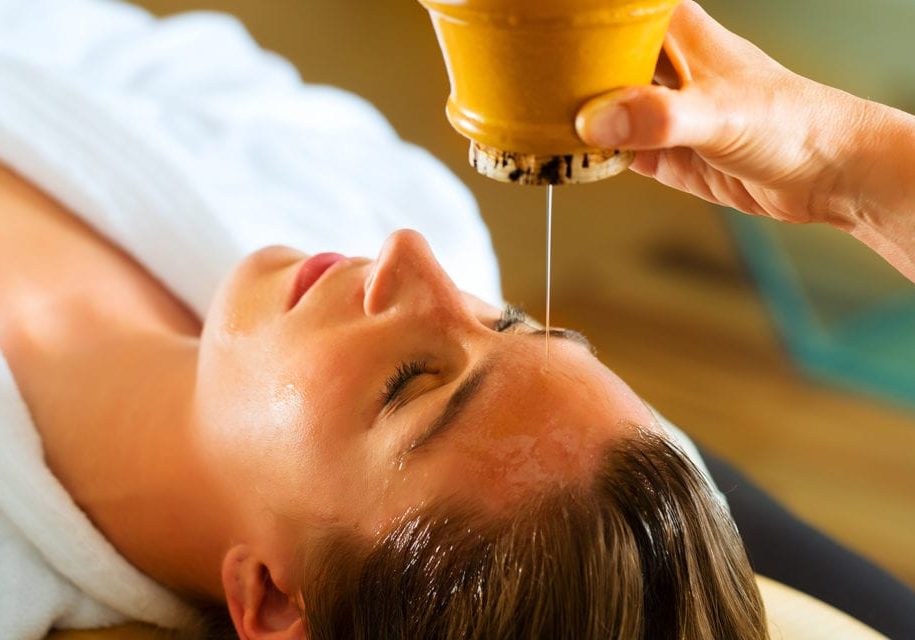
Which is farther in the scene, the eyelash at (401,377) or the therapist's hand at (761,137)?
→ the eyelash at (401,377)

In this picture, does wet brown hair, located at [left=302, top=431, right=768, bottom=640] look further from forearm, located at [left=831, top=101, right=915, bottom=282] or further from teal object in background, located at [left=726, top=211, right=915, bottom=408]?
teal object in background, located at [left=726, top=211, right=915, bottom=408]

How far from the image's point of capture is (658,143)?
37.0 inches

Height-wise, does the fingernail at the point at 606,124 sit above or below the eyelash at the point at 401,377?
above

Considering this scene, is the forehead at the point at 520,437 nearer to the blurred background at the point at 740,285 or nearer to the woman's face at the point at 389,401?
the woman's face at the point at 389,401

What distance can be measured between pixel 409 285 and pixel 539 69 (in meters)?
0.46

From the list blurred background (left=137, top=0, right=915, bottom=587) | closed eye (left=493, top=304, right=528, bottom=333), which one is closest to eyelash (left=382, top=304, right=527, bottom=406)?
closed eye (left=493, top=304, right=528, bottom=333)

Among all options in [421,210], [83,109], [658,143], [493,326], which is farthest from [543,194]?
[658,143]

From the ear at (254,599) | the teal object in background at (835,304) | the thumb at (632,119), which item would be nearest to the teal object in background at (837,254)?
the teal object in background at (835,304)

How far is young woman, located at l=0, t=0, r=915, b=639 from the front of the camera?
1.18 metres

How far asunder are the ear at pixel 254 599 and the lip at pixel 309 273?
34cm

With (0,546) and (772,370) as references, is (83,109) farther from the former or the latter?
(772,370)

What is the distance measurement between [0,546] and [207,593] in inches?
11.6

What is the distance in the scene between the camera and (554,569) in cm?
118

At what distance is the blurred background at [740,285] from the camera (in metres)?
2.85
